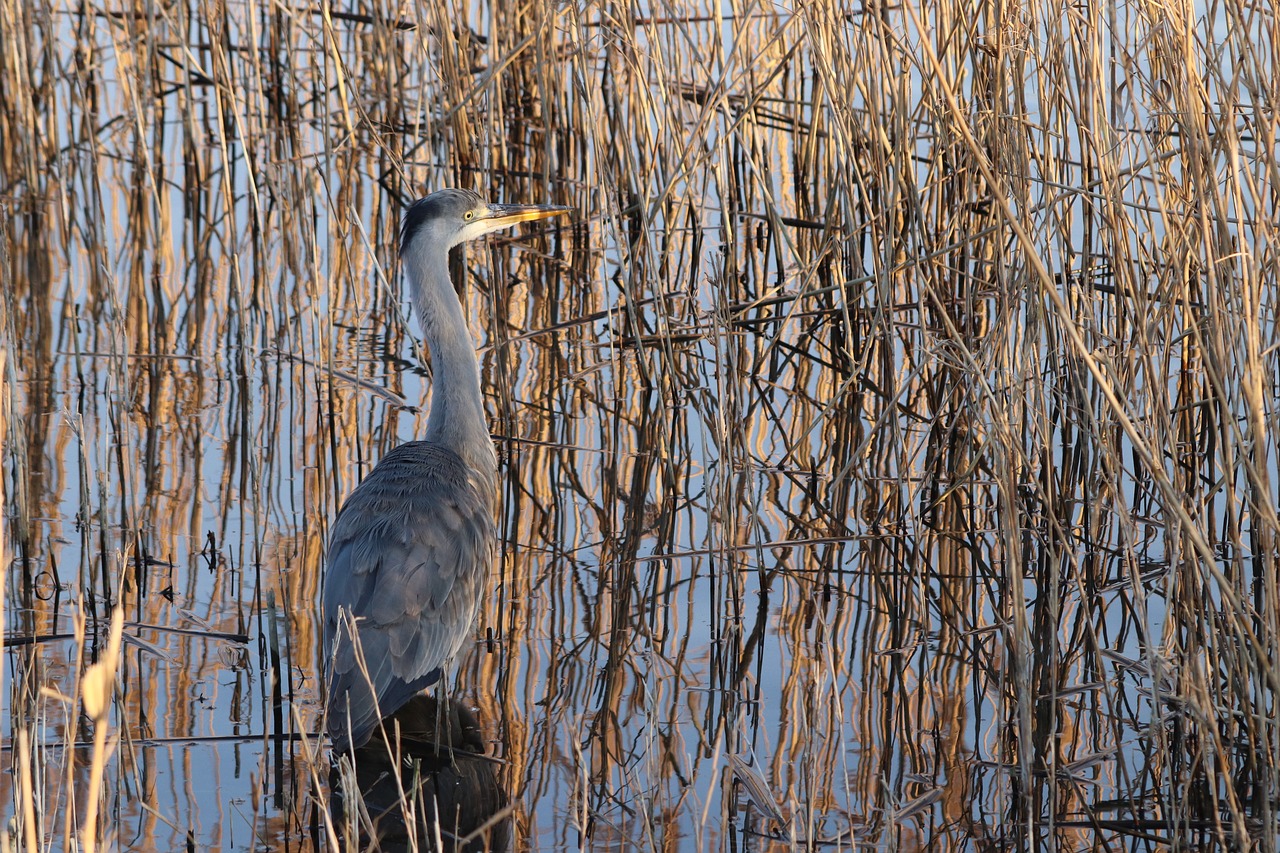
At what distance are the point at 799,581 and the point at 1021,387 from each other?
3.17ft

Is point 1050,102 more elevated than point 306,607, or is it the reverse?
point 1050,102

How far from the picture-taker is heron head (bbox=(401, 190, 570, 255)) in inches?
161

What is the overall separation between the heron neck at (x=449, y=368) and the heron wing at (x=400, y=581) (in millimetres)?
273

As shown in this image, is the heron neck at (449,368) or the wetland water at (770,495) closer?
the wetland water at (770,495)

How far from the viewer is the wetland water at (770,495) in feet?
8.81

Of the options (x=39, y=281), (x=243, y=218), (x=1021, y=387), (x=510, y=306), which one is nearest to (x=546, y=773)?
(x=1021, y=387)

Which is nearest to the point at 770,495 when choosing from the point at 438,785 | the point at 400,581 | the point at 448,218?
the point at 448,218

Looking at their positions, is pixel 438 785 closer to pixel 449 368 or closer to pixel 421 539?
pixel 421 539

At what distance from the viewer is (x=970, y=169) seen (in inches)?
151

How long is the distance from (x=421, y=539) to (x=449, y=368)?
0.76 meters

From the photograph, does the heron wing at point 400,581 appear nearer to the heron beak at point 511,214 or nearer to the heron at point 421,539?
the heron at point 421,539

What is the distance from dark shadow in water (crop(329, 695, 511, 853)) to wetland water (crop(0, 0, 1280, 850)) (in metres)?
0.06

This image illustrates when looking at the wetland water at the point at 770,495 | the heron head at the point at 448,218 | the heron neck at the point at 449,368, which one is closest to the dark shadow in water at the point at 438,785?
the wetland water at the point at 770,495

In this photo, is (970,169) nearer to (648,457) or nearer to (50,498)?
(648,457)
